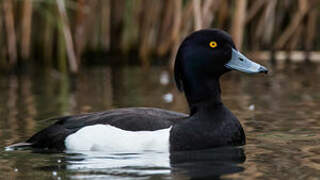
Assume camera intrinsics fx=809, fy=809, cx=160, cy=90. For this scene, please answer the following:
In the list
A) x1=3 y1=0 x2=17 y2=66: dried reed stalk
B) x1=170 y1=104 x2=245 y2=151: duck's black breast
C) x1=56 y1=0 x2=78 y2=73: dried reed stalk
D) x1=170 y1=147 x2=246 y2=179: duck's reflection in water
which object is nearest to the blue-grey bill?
x1=170 y1=104 x2=245 y2=151: duck's black breast

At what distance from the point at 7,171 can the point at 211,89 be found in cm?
194

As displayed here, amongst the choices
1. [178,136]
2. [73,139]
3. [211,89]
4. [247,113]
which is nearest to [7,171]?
[73,139]

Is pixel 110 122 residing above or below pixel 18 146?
above

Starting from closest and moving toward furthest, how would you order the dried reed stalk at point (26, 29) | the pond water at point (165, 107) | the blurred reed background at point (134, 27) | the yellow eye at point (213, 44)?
the pond water at point (165, 107), the yellow eye at point (213, 44), the dried reed stalk at point (26, 29), the blurred reed background at point (134, 27)

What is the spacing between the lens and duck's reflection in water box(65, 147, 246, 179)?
5.07m

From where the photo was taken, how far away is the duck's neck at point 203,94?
21.0ft

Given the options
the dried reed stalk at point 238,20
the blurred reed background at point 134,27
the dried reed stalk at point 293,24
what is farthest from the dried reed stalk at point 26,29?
the dried reed stalk at point 293,24

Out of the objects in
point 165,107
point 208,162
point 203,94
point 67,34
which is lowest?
point 165,107

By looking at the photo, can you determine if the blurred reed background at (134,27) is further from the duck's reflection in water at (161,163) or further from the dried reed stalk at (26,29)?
the duck's reflection in water at (161,163)

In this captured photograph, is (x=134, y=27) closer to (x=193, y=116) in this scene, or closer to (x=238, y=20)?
(x=238, y=20)

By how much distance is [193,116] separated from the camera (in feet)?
20.4

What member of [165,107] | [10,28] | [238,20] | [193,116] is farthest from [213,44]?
[10,28]

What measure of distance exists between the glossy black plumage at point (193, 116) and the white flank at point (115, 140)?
0.04 m

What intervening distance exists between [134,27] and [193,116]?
6.32m
